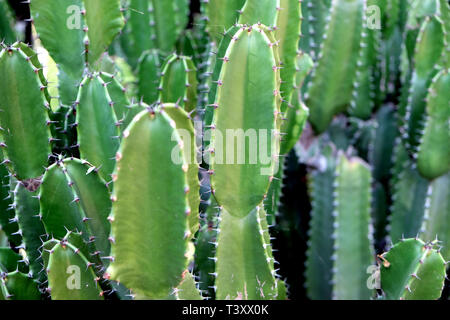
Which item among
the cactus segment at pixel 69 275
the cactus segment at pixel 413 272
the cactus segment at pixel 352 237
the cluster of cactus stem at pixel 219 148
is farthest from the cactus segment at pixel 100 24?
the cactus segment at pixel 413 272

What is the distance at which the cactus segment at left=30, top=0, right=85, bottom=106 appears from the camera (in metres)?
1.77

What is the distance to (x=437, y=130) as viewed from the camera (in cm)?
212

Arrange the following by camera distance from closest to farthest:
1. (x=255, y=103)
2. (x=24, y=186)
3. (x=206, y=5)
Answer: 1. (x=255, y=103)
2. (x=24, y=186)
3. (x=206, y=5)

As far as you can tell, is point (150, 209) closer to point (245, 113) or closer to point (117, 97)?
point (245, 113)

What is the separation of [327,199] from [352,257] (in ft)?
0.87

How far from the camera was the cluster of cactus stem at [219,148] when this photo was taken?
133cm

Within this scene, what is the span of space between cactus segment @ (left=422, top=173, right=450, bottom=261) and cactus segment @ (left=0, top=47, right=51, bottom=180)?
1.38 meters

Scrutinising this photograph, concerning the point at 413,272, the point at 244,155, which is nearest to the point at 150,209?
the point at 244,155

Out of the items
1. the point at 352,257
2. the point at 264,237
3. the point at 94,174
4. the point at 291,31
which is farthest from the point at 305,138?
the point at 94,174

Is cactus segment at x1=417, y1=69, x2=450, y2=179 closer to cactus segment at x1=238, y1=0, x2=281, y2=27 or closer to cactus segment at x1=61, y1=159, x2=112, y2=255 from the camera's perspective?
cactus segment at x1=238, y1=0, x2=281, y2=27

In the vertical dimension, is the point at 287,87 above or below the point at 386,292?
above

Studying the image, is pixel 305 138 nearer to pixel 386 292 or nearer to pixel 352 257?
pixel 352 257

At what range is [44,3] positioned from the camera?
1.77 m

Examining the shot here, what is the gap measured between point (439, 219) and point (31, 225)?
1.45 m
